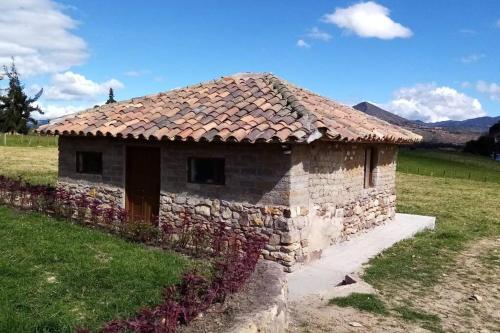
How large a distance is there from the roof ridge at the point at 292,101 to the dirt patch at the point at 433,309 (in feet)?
10.4

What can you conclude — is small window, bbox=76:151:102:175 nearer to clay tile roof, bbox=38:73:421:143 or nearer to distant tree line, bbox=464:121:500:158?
clay tile roof, bbox=38:73:421:143

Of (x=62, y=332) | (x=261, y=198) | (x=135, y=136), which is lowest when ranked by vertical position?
(x=62, y=332)

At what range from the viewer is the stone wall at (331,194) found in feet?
31.1

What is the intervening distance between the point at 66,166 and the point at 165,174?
323 cm

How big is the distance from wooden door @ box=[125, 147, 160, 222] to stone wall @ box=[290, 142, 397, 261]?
334 centimetres

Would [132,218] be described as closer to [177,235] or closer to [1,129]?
[177,235]

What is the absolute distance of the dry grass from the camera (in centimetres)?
2164

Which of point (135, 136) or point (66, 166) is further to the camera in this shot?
point (66, 166)

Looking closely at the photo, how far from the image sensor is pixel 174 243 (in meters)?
9.12

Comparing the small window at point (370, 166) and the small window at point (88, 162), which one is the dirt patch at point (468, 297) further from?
the small window at point (88, 162)

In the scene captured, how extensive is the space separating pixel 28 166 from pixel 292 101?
2071 cm

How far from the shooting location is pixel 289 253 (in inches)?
358

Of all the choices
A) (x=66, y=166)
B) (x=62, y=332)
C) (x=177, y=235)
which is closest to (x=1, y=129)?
(x=66, y=166)

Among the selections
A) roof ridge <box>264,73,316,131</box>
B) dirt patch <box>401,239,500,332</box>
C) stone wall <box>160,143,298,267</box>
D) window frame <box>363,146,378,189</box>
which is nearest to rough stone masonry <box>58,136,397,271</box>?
stone wall <box>160,143,298,267</box>
